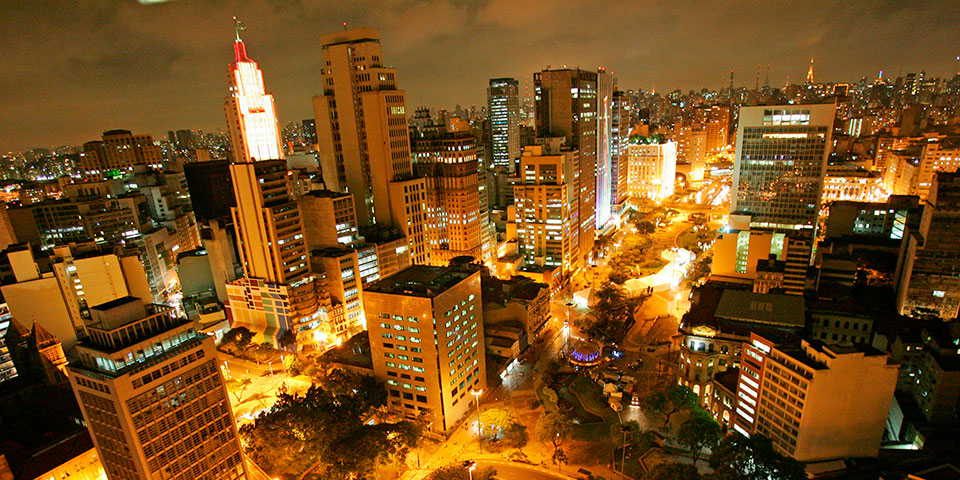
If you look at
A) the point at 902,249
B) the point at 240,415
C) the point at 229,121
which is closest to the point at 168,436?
the point at 240,415

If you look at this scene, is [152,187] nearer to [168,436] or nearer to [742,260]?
[168,436]

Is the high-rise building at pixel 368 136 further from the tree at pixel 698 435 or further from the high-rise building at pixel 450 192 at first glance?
the tree at pixel 698 435

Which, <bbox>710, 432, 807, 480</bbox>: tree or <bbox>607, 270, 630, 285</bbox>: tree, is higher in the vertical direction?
<bbox>710, 432, 807, 480</bbox>: tree

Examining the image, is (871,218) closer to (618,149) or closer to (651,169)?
(618,149)

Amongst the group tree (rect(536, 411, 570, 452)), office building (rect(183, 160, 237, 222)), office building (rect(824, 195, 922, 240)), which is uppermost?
office building (rect(183, 160, 237, 222))

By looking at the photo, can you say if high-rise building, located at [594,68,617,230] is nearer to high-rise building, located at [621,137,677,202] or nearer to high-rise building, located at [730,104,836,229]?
high-rise building, located at [621,137,677,202]

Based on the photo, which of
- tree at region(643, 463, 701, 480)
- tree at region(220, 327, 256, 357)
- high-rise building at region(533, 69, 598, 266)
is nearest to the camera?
tree at region(643, 463, 701, 480)


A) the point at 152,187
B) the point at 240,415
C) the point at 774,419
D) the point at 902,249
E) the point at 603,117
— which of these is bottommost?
the point at 240,415

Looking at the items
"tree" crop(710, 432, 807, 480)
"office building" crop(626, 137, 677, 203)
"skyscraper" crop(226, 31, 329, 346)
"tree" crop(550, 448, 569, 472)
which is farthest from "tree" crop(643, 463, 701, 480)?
"office building" crop(626, 137, 677, 203)
